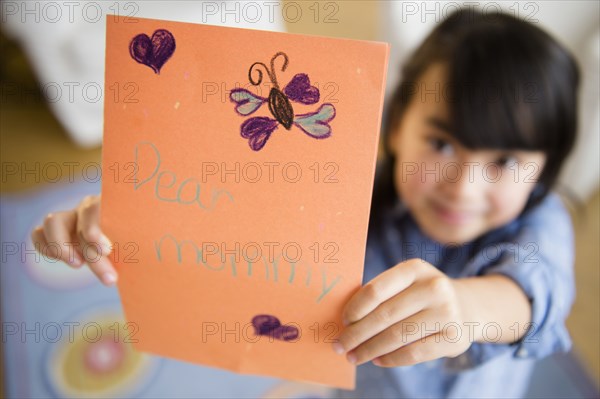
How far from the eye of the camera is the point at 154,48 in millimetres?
341

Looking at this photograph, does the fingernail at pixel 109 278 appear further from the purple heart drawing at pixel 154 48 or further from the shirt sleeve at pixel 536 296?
the shirt sleeve at pixel 536 296

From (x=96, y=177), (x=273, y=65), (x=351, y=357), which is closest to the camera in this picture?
(x=273, y=65)

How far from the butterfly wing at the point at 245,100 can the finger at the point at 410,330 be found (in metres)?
0.23

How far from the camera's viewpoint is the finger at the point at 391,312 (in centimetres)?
39

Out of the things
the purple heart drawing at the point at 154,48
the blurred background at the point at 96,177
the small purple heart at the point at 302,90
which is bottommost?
the blurred background at the point at 96,177

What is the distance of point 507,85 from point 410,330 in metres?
0.40

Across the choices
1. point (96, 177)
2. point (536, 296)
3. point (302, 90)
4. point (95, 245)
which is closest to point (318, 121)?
point (302, 90)

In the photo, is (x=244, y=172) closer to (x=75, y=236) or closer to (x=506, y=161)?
(x=75, y=236)

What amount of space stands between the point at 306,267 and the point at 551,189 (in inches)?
23.1

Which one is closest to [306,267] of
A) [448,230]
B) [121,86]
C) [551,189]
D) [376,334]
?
[376,334]

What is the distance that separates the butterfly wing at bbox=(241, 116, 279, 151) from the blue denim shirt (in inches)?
12.5

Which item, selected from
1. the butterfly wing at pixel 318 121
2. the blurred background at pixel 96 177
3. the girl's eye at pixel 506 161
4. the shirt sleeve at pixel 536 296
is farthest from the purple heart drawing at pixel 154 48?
the blurred background at pixel 96 177

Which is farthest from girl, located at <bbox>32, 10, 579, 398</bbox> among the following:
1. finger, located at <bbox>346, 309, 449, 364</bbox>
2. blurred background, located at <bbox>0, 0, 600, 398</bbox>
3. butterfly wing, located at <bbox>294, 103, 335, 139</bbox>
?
blurred background, located at <bbox>0, 0, 600, 398</bbox>

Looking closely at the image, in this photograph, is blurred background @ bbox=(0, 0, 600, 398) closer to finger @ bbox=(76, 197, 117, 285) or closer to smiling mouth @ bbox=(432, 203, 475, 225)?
smiling mouth @ bbox=(432, 203, 475, 225)
